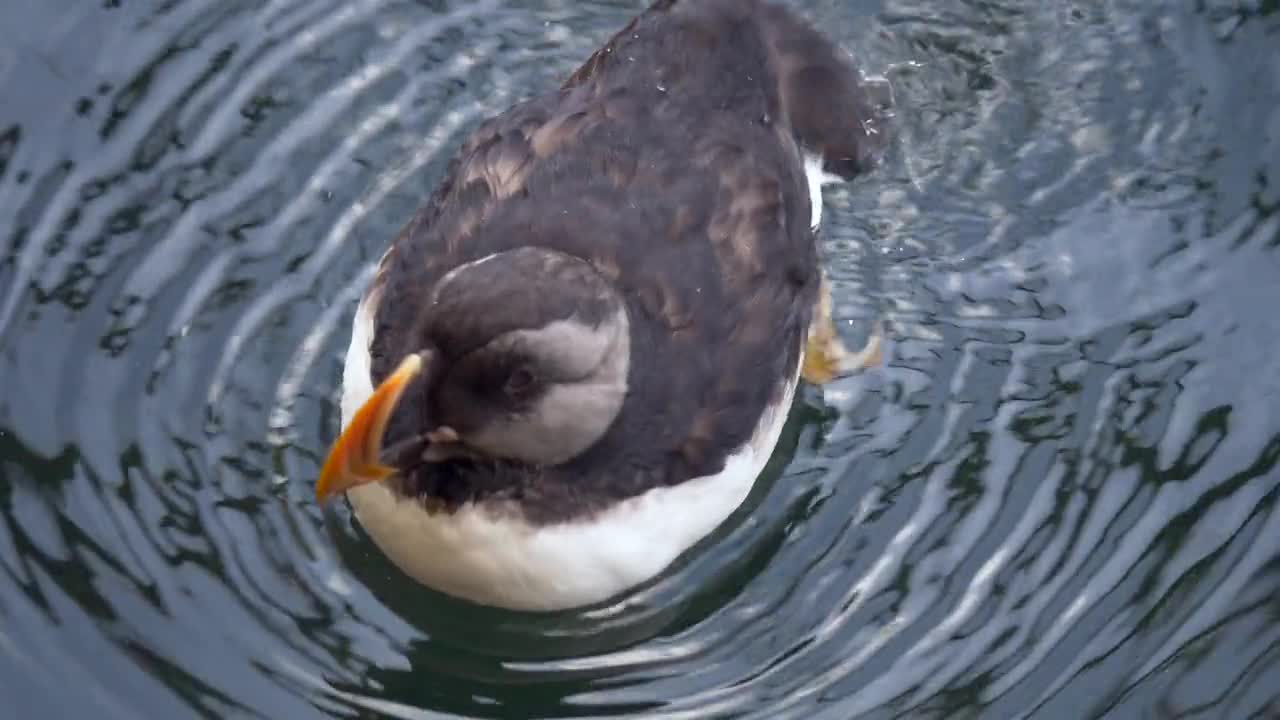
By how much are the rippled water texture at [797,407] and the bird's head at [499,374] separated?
21.6 inches

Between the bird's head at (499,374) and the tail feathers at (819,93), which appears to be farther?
the tail feathers at (819,93)

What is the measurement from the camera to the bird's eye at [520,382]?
4031mm

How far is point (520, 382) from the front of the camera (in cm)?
405

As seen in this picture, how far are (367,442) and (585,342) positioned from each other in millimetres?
495

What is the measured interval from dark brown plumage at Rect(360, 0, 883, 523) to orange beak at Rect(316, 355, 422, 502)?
0.24 ft

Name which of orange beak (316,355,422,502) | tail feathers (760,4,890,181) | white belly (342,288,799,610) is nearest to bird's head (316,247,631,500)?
orange beak (316,355,422,502)

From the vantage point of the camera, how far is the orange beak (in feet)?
12.9

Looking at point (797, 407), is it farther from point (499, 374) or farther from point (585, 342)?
point (499, 374)

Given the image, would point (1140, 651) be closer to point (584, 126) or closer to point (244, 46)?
point (584, 126)

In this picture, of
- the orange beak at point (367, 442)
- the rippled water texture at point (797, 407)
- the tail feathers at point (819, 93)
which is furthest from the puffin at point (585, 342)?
the tail feathers at point (819, 93)

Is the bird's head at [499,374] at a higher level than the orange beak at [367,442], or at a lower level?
higher

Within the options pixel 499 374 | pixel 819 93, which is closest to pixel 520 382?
pixel 499 374

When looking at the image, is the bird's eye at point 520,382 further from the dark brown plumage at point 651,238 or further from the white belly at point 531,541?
the white belly at point 531,541

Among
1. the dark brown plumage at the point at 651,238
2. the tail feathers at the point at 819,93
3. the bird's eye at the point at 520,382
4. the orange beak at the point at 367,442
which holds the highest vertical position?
the tail feathers at the point at 819,93
